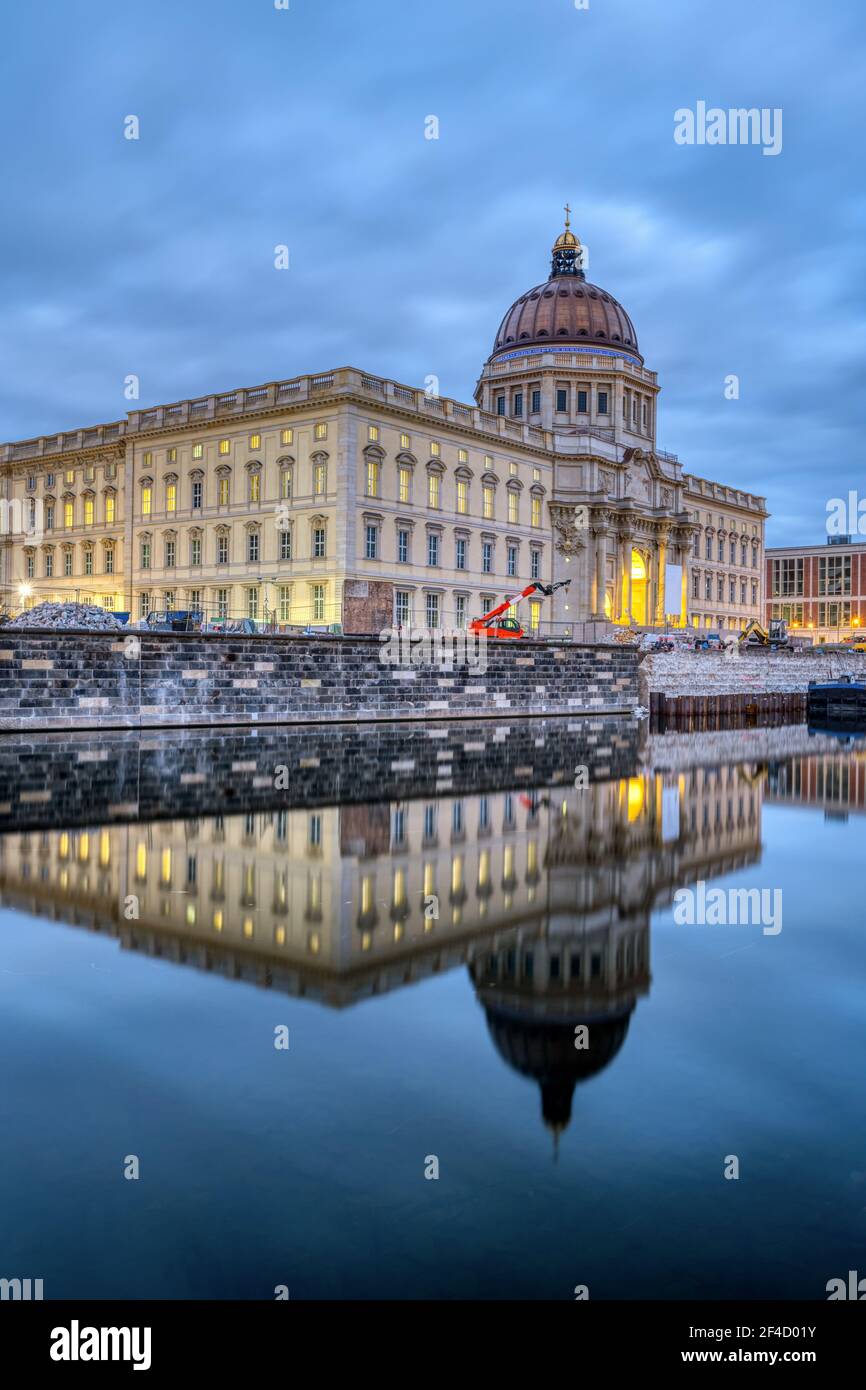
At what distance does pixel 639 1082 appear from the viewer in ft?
16.3

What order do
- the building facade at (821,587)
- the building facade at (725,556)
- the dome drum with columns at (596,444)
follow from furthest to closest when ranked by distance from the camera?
1. the building facade at (821,587)
2. the building facade at (725,556)
3. the dome drum with columns at (596,444)

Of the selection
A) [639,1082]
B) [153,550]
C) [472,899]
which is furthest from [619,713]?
[639,1082]

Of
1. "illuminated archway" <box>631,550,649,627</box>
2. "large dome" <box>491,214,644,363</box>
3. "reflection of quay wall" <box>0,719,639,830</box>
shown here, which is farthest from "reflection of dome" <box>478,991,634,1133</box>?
"large dome" <box>491,214,644,363</box>

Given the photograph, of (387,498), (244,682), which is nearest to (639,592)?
(387,498)

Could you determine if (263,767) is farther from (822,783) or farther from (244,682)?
(244,682)

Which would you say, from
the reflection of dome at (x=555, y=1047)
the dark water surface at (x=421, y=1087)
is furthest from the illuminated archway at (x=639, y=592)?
the reflection of dome at (x=555, y=1047)

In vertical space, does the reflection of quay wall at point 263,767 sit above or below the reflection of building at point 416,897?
above

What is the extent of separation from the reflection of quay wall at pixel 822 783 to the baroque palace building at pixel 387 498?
17.4m

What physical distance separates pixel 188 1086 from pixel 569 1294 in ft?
7.08

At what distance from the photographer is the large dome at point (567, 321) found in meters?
92.4

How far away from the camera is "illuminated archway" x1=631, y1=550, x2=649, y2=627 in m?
89.0

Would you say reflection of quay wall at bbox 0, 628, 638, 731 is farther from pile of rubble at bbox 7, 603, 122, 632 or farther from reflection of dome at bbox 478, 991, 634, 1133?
reflection of dome at bbox 478, 991, 634, 1133

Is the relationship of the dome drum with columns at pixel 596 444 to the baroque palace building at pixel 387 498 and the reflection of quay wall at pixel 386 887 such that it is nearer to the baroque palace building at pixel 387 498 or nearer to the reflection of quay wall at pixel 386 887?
the baroque palace building at pixel 387 498

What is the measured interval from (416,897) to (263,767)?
12.6m
